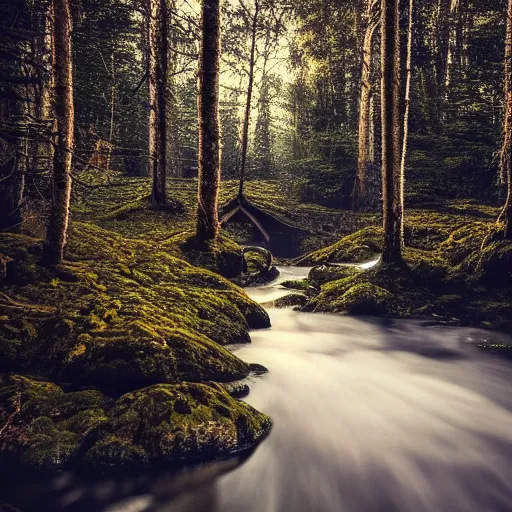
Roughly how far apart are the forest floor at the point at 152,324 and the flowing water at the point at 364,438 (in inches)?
13.0

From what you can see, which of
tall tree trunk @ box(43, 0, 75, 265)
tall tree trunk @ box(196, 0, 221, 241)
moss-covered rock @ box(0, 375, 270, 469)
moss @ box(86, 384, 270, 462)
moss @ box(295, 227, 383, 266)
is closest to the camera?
moss-covered rock @ box(0, 375, 270, 469)

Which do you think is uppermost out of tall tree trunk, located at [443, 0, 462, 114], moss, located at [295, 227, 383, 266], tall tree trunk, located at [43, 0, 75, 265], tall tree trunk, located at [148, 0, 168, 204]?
tall tree trunk, located at [443, 0, 462, 114]

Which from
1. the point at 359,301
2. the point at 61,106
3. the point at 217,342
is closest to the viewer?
the point at 61,106

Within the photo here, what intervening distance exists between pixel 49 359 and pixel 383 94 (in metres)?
8.11

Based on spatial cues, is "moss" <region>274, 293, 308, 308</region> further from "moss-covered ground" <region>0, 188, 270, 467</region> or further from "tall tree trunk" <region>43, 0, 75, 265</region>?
"tall tree trunk" <region>43, 0, 75, 265</region>

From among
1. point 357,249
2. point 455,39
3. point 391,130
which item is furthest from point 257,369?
point 455,39

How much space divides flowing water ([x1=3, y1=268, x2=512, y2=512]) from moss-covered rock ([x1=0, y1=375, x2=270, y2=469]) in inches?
8.5

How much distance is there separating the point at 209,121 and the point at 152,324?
5.80 meters

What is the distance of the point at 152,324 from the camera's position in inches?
214

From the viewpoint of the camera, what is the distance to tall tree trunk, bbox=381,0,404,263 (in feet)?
30.6

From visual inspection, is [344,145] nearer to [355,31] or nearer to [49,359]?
[355,31]

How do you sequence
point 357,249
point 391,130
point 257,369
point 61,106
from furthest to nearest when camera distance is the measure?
point 357,249, point 391,130, point 61,106, point 257,369

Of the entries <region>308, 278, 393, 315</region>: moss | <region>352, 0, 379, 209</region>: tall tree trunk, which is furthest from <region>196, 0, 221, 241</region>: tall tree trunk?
<region>352, 0, 379, 209</region>: tall tree trunk

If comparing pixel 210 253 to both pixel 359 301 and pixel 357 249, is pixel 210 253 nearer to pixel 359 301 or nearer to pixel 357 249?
pixel 359 301
